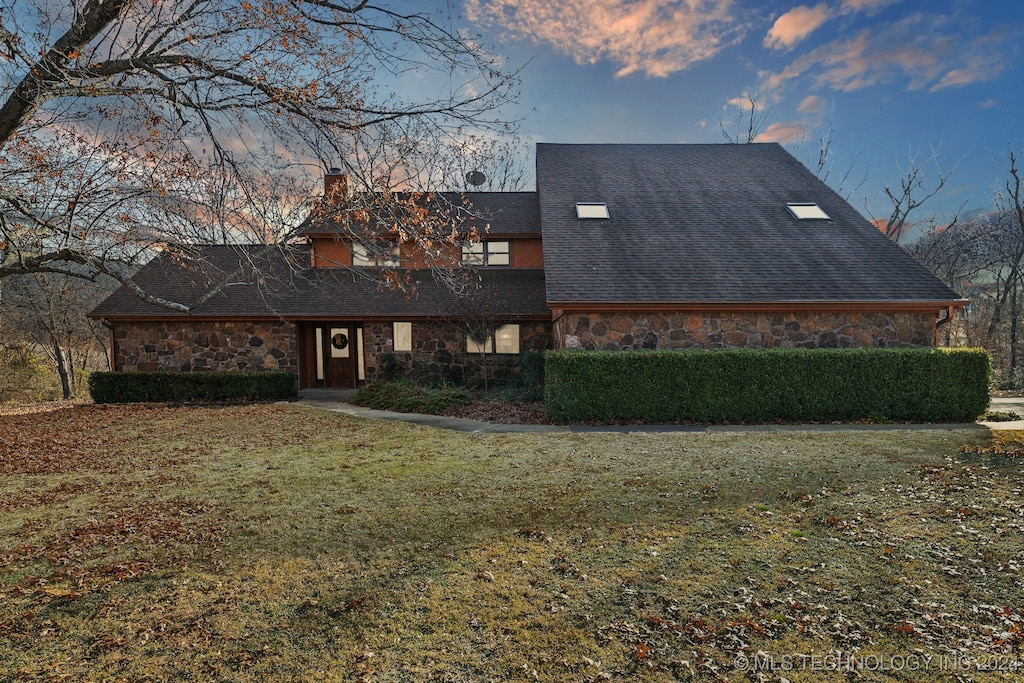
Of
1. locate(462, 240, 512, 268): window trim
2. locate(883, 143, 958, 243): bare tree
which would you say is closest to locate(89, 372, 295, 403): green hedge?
locate(462, 240, 512, 268): window trim

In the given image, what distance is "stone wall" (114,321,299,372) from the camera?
1539 centimetres

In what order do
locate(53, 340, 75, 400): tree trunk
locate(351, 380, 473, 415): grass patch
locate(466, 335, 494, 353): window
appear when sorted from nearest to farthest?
1. locate(351, 380, 473, 415): grass patch
2. locate(466, 335, 494, 353): window
3. locate(53, 340, 75, 400): tree trunk

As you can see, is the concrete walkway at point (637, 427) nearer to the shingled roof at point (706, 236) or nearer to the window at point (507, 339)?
the shingled roof at point (706, 236)

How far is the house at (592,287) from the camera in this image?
11.6 metres

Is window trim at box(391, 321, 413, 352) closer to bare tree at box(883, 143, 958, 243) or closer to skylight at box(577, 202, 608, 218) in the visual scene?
skylight at box(577, 202, 608, 218)

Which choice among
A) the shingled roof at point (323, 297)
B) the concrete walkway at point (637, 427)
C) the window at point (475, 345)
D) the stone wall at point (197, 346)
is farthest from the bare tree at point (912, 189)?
the stone wall at point (197, 346)

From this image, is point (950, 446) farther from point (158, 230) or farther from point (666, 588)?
point (158, 230)

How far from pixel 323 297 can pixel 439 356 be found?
394 centimetres

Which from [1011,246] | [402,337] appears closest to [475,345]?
[402,337]

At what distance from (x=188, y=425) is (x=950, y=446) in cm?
1230

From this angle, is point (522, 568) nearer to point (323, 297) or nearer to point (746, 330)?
point (746, 330)

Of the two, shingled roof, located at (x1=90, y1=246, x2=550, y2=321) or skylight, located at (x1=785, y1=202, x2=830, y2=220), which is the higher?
skylight, located at (x1=785, y1=202, x2=830, y2=220)

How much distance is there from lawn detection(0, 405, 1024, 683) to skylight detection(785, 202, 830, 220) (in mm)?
9148

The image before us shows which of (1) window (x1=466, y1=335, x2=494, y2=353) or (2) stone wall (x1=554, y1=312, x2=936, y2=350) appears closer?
(2) stone wall (x1=554, y1=312, x2=936, y2=350)
